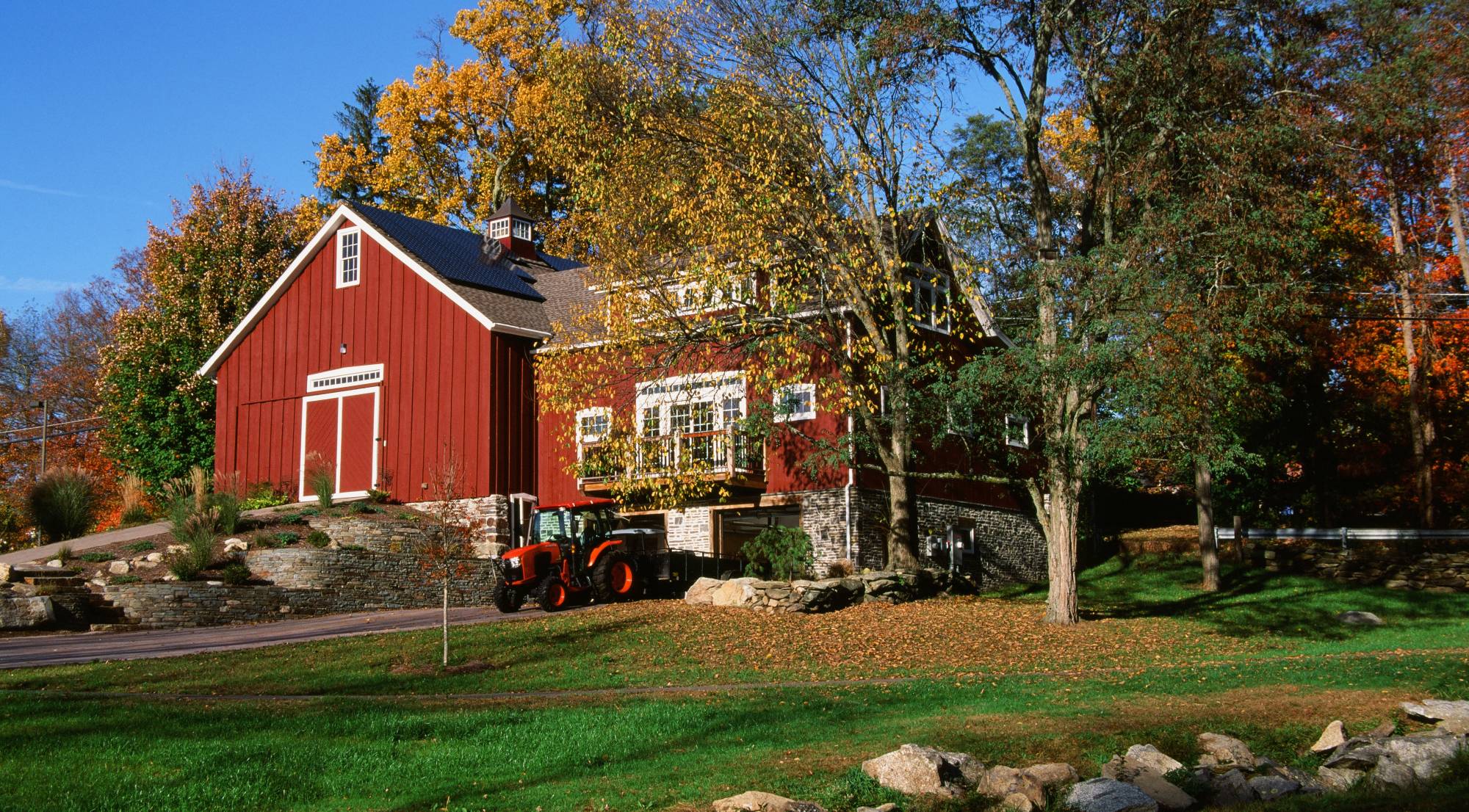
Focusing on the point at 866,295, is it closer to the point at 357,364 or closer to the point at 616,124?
the point at 616,124

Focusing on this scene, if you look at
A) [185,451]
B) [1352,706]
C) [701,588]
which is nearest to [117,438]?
[185,451]

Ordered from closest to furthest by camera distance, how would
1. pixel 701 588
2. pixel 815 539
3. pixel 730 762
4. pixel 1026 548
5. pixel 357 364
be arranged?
pixel 730 762
pixel 701 588
pixel 815 539
pixel 357 364
pixel 1026 548

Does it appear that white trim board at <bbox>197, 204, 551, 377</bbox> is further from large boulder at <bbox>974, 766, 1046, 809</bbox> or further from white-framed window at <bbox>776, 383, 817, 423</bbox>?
large boulder at <bbox>974, 766, 1046, 809</bbox>

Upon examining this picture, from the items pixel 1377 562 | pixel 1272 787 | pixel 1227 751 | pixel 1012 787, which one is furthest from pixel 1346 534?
pixel 1012 787

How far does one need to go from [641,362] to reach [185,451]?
61.2 feet

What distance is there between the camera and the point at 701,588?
22.9m

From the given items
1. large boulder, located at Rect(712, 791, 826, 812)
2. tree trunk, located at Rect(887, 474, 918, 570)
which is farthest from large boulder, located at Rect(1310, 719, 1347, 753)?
tree trunk, located at Rect(887, 474, 918, 570)

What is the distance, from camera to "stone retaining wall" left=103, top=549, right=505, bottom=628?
21578 mm

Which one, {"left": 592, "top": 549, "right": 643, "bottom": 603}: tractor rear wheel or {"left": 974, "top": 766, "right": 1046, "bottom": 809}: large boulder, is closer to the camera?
{"left": 974, "top": 766, "right": 1046, "bottom": 809}: large boulder

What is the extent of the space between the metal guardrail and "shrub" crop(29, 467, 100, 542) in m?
25.7

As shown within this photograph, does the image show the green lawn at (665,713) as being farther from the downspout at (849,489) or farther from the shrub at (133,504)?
the shrub at (133,504)

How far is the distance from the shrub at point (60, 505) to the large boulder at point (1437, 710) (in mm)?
26889

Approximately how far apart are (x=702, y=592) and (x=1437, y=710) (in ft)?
41.4

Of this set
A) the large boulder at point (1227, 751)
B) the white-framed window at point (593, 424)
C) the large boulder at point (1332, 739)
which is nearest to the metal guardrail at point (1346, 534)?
the white-framed window at point (593, 424)
